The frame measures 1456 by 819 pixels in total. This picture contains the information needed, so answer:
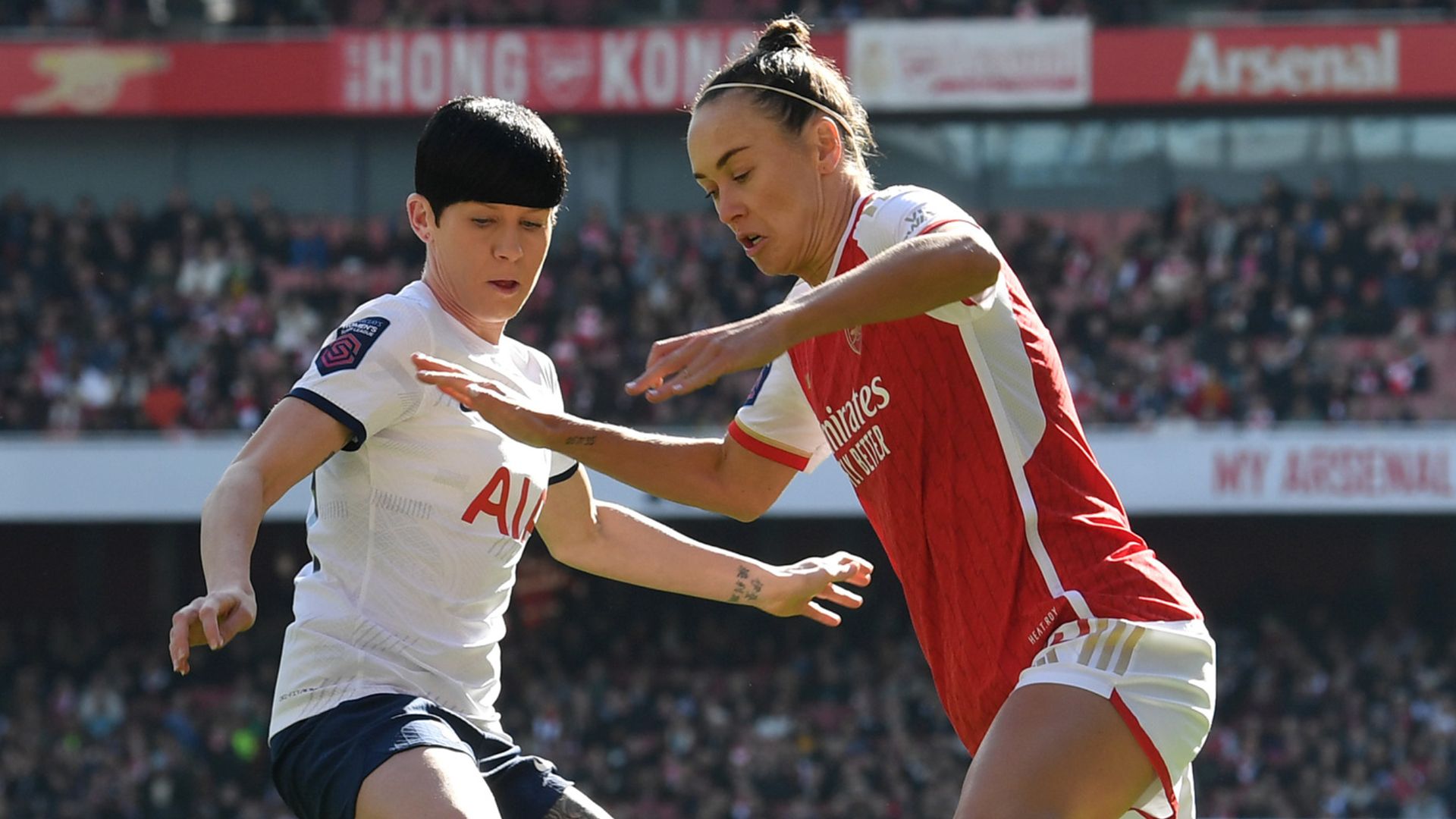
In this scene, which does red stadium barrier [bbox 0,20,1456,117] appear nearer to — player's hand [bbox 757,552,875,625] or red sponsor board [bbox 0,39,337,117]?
red sponsor board [bbox 0,39,337,117]

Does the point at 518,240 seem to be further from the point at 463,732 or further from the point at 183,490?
the point at 183,490

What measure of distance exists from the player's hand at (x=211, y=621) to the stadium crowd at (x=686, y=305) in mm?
15986

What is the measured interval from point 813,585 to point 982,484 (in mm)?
1042

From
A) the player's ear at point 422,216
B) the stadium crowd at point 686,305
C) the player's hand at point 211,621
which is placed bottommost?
the stadium crowd at point 686,305

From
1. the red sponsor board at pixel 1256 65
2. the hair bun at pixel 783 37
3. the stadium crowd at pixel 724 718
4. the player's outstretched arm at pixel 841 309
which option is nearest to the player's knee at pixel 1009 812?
the player's outstretched arm at pixel 841 309

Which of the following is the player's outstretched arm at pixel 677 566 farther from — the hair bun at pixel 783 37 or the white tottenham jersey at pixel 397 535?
the hair bun at pixel 783 37

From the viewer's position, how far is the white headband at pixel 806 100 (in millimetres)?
3428

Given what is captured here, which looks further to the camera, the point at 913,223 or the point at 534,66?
the point at 534,66

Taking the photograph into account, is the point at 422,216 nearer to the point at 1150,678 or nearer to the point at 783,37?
the point at 783,37

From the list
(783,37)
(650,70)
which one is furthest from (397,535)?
(650,70)

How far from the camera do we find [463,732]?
352 centimetres

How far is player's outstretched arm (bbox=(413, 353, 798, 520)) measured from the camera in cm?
321

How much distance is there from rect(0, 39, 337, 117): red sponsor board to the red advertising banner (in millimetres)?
14

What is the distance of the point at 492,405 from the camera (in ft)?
10.5
